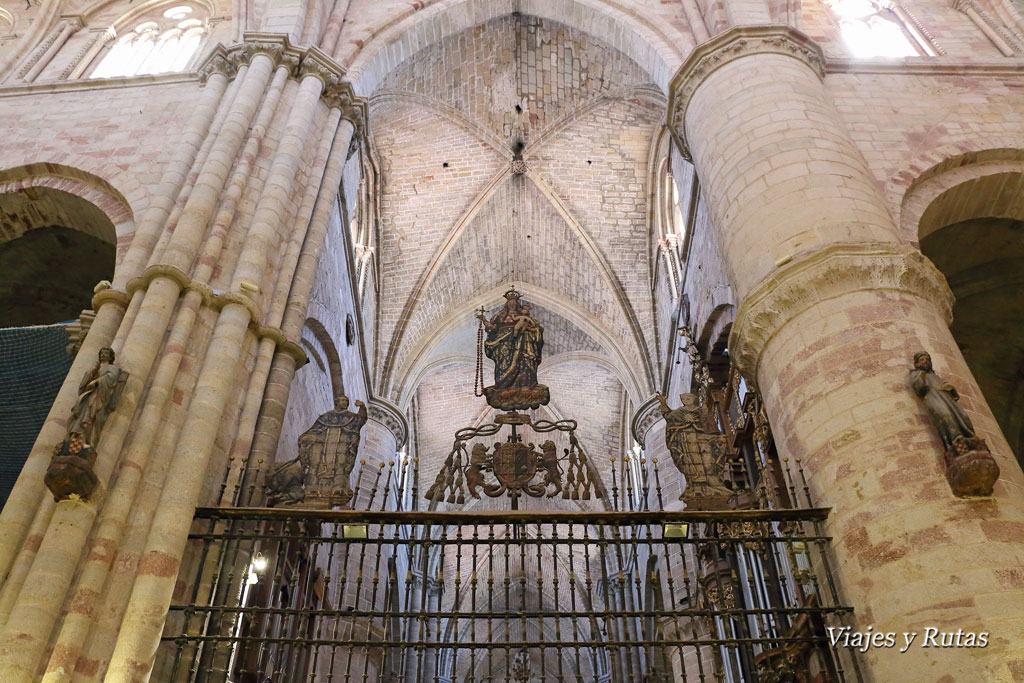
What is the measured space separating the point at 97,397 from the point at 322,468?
5.57ft

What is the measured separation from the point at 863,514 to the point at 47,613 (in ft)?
16.7

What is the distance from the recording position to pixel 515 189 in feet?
52.0

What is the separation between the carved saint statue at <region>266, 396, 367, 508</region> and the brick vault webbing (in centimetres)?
241

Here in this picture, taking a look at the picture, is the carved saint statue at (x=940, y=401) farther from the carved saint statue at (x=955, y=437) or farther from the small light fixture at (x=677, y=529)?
the small light fixture at (x=677, y=529)

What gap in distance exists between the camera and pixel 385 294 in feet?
52.3

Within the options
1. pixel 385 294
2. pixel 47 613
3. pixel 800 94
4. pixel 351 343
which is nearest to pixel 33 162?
pixel 351 343

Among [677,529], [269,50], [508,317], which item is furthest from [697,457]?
[269,50]

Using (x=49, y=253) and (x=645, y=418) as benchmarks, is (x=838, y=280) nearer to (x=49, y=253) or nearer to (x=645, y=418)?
(x=645, y=418)

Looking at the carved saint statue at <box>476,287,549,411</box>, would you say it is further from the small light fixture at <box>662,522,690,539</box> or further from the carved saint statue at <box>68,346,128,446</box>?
the carved saint statue at <box>68,346,128,446</box>

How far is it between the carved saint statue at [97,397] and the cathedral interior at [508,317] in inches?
1.1

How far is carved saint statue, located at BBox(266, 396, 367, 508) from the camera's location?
618 centimetres

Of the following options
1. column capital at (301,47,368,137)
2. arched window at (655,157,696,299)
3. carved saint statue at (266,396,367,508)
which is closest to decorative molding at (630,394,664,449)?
arched window at (655,157,696,299)

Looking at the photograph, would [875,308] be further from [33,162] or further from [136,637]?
[33,162]

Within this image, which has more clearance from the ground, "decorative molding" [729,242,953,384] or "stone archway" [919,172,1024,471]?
"stone archway" [919,172,1024,471]
